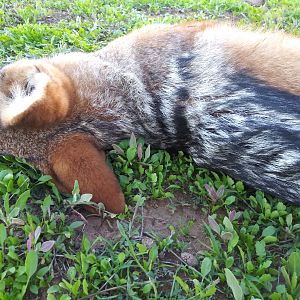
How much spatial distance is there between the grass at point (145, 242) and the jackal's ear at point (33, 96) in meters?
0.41

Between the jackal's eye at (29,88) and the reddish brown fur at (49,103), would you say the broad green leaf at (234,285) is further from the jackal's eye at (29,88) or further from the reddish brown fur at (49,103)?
the jackal's eye at (29,88)

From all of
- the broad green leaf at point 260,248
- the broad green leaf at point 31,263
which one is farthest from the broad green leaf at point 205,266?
the broad green leaf at point 31,263

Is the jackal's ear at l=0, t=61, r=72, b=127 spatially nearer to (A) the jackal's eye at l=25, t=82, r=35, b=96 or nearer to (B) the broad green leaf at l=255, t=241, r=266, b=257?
(A) the jackal's eye at l=25, t=82, r=35, b=96

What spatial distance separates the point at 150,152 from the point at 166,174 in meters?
0.26

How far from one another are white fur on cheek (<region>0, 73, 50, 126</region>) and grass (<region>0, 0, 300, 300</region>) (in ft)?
1.28

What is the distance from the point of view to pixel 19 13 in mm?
5742

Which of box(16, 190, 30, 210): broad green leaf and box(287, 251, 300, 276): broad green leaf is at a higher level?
box(16, 190, 30, 210): broad green leaf

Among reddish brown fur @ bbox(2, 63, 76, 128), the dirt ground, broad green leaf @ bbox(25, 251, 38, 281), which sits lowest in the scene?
the dirt ground

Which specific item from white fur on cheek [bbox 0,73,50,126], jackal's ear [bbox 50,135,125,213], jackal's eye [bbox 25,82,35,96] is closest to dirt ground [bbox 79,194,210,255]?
jackal's ear [bbox 50,135,125,213]

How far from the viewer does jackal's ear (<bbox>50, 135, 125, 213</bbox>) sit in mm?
2959

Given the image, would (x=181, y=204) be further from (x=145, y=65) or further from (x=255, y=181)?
(x=145, y=65)

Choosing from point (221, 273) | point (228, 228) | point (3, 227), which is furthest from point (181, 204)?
point (3, 227)

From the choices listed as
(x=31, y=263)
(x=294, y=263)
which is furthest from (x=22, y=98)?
(x=294, y=263)

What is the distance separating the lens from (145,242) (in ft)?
9.36
